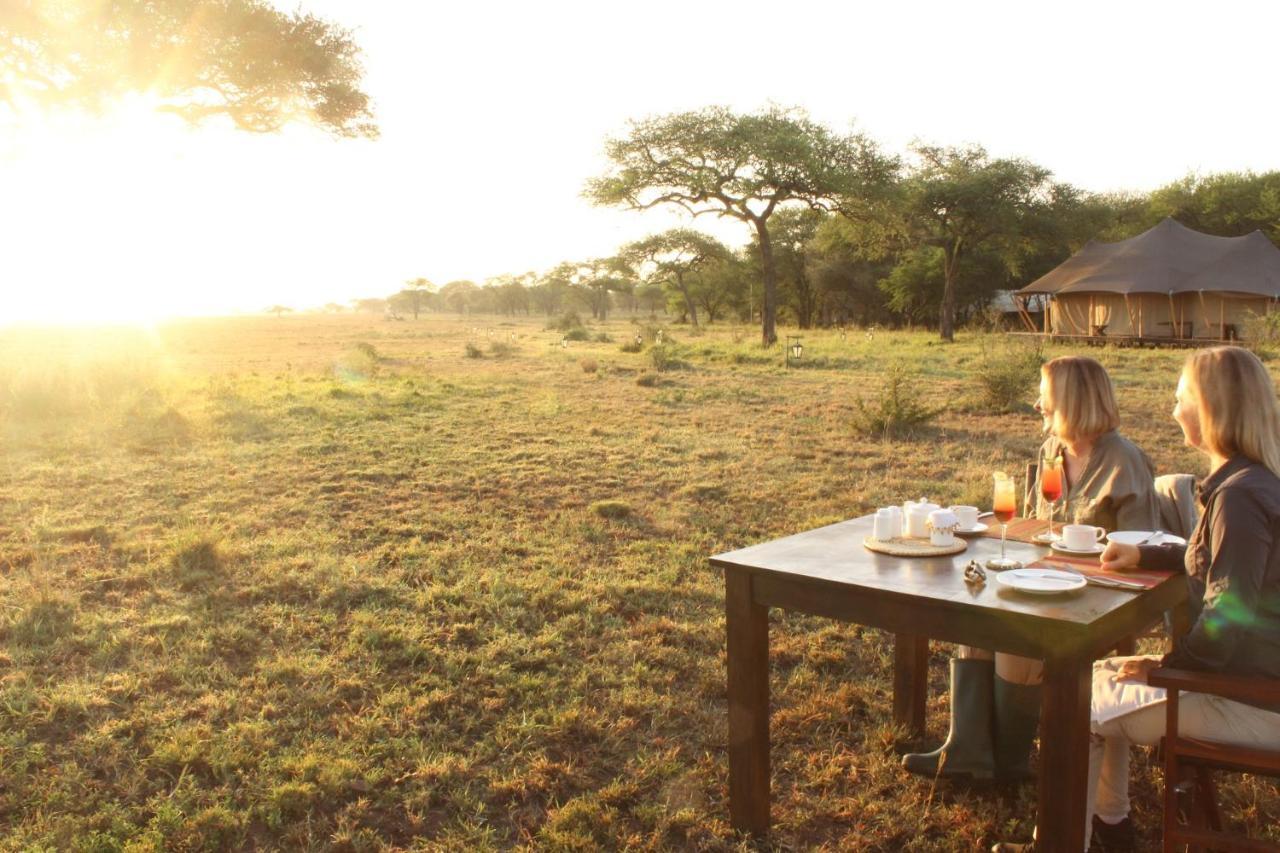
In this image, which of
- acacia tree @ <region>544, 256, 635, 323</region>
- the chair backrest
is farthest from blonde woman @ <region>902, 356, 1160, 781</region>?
acacia tree @ <region>544, 256, 635, 323</region>

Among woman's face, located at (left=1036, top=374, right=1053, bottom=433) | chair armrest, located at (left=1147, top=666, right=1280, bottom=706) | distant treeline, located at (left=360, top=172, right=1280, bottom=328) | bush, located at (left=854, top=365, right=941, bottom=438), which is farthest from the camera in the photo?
distant treeline, located at (left=360, top=172, right=1280, bottom=328)

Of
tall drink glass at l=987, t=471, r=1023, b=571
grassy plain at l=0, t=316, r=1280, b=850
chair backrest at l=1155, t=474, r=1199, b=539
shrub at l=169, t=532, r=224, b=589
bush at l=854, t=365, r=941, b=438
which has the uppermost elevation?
tall drink glass at l=987, t=471, r=1023, b=571

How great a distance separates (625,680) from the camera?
3.69 m

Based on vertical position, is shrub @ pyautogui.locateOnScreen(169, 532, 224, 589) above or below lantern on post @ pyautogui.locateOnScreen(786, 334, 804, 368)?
below

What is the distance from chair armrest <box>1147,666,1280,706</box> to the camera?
196cm

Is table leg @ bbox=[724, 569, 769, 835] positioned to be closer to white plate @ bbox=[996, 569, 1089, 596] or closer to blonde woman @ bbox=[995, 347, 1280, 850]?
white plate @ bbox=[996, 569, 1089, 596]

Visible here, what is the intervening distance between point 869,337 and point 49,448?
818 inches

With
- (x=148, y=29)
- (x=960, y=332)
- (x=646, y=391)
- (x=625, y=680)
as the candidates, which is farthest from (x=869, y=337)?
(x=625, y=680)

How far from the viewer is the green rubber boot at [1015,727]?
9.05ft

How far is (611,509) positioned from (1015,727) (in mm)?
3800

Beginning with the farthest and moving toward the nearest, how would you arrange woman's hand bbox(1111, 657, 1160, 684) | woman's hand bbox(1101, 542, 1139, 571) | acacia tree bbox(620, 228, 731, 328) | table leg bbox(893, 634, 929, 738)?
acacia tree bbox(620, 228, 731, 328)
table leg bbox(893, 634, 929, 738)
woman's hand bbox(1101, 542, 1139, 571)
woman's hand bbox(1111, 657, 1160, 684)

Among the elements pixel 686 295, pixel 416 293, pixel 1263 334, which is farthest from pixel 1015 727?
pixel 416 293

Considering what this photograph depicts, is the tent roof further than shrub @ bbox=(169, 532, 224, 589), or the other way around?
the tent roof

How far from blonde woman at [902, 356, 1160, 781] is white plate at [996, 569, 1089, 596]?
1.93 ft
